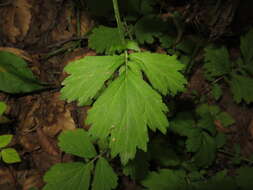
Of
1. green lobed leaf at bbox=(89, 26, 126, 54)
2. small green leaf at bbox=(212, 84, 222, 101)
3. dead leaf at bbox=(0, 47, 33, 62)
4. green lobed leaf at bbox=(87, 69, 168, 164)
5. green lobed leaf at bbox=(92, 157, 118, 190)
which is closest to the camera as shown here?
green lobed leaf at bbox=(87, 69, 168, 164)

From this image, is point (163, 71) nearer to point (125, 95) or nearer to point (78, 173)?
point (125, 95)

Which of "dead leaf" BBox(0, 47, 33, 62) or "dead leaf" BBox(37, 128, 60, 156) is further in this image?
"dead leaf" BBox(0, 47, 33, 62)

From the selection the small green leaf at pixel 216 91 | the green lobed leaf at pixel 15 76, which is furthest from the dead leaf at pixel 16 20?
the small green leaf at pixel 216 91

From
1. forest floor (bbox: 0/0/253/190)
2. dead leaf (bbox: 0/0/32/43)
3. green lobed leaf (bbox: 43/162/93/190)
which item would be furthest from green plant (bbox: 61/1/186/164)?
dead leaf (bbox: 0/0/32/43)

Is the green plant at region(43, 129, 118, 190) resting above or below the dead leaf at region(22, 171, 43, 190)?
above

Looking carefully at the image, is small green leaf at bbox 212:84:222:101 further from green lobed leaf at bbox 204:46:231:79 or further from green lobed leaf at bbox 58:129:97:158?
green lobed leaf at bbox 58:129:97:158

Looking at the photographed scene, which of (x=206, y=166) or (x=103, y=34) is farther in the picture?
(x=206, y=166)

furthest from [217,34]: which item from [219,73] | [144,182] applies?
[144,182]

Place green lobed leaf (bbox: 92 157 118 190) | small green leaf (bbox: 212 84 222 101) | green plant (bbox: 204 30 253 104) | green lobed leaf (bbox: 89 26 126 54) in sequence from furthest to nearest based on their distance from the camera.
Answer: small green leaf (bbox: 212 84 222 101) → green plant (bbox: 204 30 253 104) → green lobed leaf (bbox: 89 26 126 54) → green lobed leaf (bbox: 92 157 118 190)

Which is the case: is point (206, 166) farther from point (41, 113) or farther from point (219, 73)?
point (41, 113)
